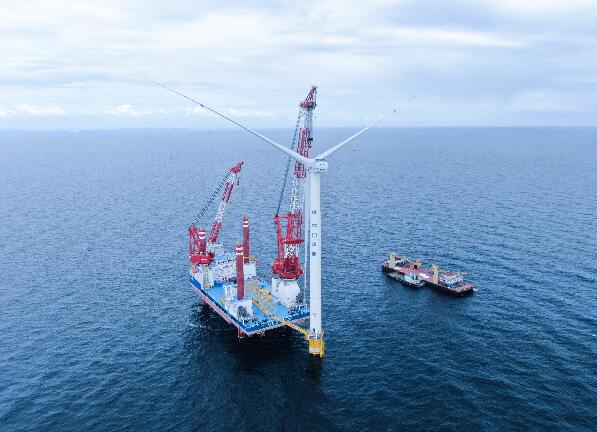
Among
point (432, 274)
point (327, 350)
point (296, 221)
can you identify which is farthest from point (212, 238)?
point (432, 274)

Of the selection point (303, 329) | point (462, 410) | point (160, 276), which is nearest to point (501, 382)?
point (462, 410)

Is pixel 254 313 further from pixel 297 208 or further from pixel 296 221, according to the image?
pixel 297 208

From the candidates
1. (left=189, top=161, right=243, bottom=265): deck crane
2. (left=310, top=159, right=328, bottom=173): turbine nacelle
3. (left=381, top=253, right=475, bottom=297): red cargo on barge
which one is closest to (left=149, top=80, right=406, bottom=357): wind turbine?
(left=310, top=159, right=328, bottom=173): turbine nacelle

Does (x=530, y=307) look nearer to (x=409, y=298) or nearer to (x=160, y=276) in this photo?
(x=409, y=298)

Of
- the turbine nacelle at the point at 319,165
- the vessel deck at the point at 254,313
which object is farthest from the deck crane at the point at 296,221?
the turbine nacelle at the point at 319,165

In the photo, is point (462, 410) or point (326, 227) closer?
point (462, 410)

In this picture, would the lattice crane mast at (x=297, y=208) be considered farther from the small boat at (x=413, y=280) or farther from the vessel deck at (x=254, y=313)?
the small boat at (x=413, y=280)
